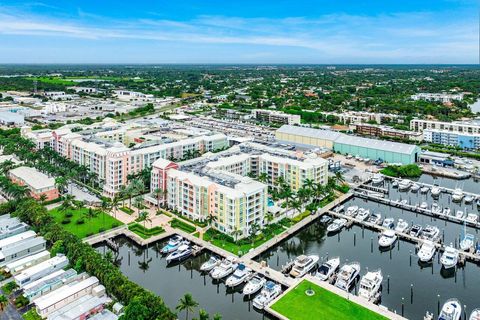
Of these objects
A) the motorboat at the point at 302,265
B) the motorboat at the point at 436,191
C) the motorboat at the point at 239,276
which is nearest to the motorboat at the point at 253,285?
the motorboat at the point at 239,276

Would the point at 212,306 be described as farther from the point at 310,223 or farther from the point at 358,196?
the point at 358,196

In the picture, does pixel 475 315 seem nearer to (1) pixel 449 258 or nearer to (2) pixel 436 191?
(1) pixel 449 258

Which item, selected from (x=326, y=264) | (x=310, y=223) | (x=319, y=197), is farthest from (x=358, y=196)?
(x=326, y=264)

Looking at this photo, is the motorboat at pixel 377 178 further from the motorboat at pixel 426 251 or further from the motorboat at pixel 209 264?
the motorboat at pixel 209 264

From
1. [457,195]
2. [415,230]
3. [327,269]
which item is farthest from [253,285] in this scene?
[457,195]

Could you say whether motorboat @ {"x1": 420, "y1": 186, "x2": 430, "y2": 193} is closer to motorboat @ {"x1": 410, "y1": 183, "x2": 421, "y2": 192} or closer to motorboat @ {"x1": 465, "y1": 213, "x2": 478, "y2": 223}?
motorboat @ {"x1": 410, "y1": 183, "x2": 421, "y2": 192}

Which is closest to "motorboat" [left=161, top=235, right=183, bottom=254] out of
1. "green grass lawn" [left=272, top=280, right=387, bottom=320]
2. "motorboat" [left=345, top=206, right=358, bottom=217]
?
"green grass lawn" [left=272, top=280, right=387, bottom=320]
